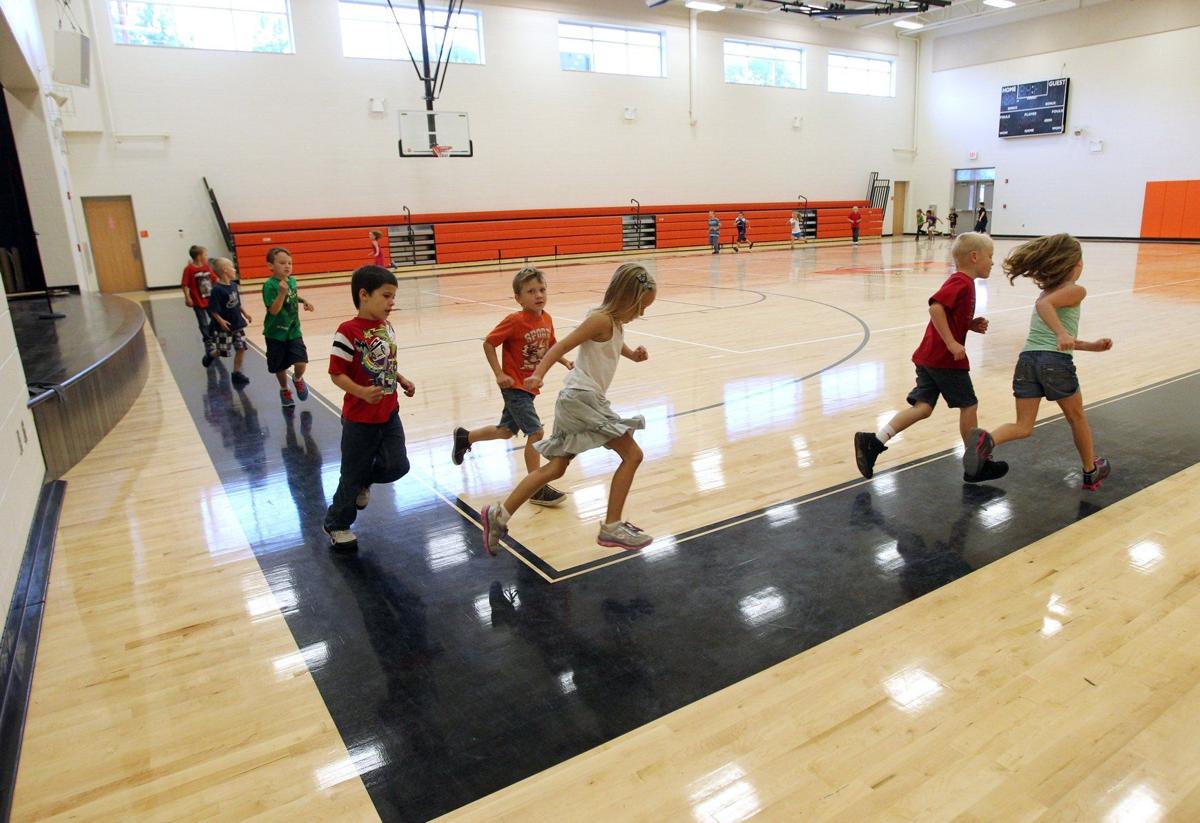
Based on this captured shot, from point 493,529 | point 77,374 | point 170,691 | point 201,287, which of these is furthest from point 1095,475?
point 201,287

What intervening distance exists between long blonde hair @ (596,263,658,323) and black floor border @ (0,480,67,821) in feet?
7.57

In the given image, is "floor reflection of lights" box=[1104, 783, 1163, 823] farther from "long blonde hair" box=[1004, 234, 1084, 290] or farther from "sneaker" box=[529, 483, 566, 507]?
"sneaker" box=[529, 483, 566, 507]

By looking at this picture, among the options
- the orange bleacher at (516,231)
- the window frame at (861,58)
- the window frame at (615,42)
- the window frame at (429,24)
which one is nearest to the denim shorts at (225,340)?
the orange bleacher at (516,231)

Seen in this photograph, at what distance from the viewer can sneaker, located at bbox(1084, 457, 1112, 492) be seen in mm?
3773

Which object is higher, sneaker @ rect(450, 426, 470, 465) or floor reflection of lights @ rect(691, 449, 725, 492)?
sneaker @ rect(450, 426, 470, 465)

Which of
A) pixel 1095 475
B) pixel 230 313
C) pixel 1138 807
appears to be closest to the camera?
pixel 1138 807

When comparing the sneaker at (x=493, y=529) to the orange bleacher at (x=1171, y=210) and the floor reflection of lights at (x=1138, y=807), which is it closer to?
the floor reflection of lights at (x=1138, y=807)

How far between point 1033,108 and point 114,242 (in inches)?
1054

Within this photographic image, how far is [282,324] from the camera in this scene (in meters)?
6.04

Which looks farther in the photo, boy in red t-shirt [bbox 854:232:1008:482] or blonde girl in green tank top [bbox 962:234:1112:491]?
boy in red t-shirt [bbox 854:232:1008:482]

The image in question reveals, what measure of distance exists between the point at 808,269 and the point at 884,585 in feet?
49.3

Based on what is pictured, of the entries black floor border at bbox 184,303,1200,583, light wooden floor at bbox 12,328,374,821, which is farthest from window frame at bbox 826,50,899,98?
light wooden floor at bbox 12,328,374,821

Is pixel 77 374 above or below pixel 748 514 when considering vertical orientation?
above

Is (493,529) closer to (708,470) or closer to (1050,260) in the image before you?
(708,470)
